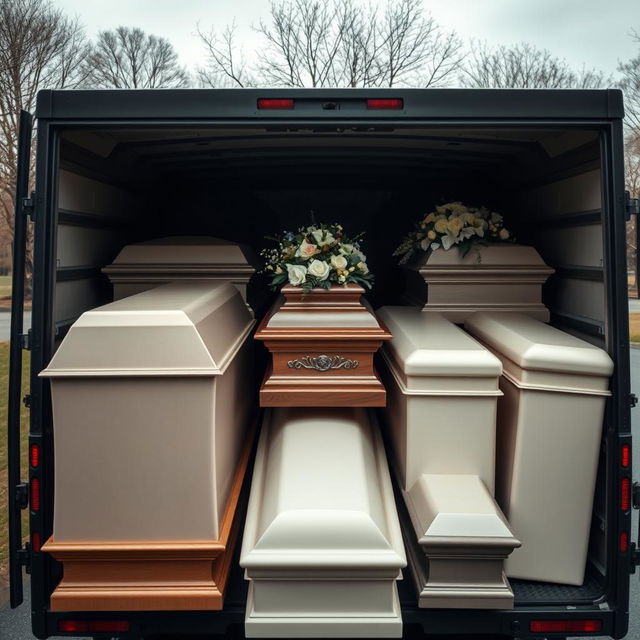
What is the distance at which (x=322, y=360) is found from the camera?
2.86 meters

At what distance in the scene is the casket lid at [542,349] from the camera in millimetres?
2363

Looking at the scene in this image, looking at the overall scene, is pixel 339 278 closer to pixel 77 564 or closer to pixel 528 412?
pixel 528 412

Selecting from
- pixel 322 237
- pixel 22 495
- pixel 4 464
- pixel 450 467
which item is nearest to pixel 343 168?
pixel 322 237

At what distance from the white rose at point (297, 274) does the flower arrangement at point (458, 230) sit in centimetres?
97

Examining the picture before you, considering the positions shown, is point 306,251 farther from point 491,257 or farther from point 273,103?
point 491,257

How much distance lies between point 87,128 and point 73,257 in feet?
2.63

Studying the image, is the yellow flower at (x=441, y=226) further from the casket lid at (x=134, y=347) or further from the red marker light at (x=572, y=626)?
the red marker light at (x=572, y=626)

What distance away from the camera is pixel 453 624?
7.13 feet

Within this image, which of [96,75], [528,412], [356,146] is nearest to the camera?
[528,412]

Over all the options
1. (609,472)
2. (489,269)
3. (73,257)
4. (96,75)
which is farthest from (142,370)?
(96,75)

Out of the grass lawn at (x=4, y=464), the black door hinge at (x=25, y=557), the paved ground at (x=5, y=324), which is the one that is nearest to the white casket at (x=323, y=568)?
the black door hinge at (x=25, y=557)

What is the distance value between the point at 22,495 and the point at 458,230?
258 cm

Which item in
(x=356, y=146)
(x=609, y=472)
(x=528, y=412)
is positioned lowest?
(x=609, y=472)

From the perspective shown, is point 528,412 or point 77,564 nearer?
point 77,564
